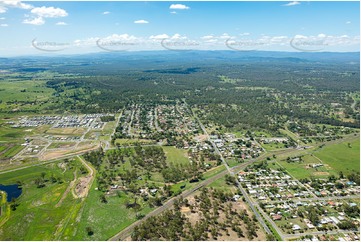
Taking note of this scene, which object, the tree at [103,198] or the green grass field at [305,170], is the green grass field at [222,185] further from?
the tree at [103,198]

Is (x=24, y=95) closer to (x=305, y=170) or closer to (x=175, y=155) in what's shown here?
(x=175, y=155)

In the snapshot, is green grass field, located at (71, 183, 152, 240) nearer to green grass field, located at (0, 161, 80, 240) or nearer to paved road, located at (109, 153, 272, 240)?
paved road, located at (109, 153, 272, 240)

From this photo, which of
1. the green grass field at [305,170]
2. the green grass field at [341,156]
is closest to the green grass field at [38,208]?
the green grass field at [305,170]

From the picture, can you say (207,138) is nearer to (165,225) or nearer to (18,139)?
(165,225)

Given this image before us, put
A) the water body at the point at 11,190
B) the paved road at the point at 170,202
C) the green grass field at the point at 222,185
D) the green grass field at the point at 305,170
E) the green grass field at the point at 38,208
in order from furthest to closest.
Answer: the green grass field at the point at 305,170
the green grass field at the point at 222,185
the water body at the point at 11,190
the green grass field at the point at 38,208
the paved road at the point at 170,202

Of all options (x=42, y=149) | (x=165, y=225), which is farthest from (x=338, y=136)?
(x=42, y=149)

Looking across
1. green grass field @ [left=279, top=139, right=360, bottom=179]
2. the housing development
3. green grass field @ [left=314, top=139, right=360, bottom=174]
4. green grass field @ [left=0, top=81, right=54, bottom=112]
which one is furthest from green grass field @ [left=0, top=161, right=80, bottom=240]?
green grass field @ [left=0, top=81, right=54, bottom=112]

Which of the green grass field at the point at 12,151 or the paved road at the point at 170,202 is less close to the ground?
the green grass field at the point at 12,151

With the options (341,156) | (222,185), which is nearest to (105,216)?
(222,185)
